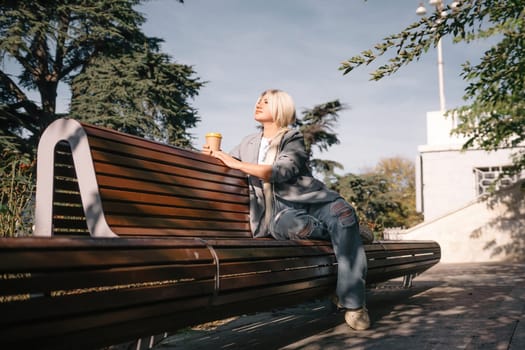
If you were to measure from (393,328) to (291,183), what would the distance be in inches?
43.2

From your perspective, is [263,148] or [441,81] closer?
[263,148]

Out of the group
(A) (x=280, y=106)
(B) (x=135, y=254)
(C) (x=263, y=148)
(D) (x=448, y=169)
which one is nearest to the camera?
(B) (x=135, y=254)

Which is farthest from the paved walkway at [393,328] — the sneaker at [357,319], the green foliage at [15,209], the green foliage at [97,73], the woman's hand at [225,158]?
Result: the green foliage at [97,73]

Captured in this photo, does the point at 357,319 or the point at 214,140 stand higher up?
the point at 214,140

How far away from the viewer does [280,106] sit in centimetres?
373

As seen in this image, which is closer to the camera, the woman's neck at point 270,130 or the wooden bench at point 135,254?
the wooden bench at point 135,254

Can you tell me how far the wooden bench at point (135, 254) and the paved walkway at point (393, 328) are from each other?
32 cm

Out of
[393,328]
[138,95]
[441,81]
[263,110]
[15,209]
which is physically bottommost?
[393,328]

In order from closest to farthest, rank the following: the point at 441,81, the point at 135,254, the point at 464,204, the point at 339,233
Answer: the point at 135,254, the point at 339,233, the point at 464,204, the point at 441,81

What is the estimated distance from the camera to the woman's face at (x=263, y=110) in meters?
3.73

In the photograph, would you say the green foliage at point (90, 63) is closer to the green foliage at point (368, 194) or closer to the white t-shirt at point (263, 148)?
the green foliage at point (368, 194)

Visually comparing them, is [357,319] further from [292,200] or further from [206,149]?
[206,149]

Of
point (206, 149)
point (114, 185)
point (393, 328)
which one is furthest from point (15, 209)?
point (393, 328)

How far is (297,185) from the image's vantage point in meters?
3.52
